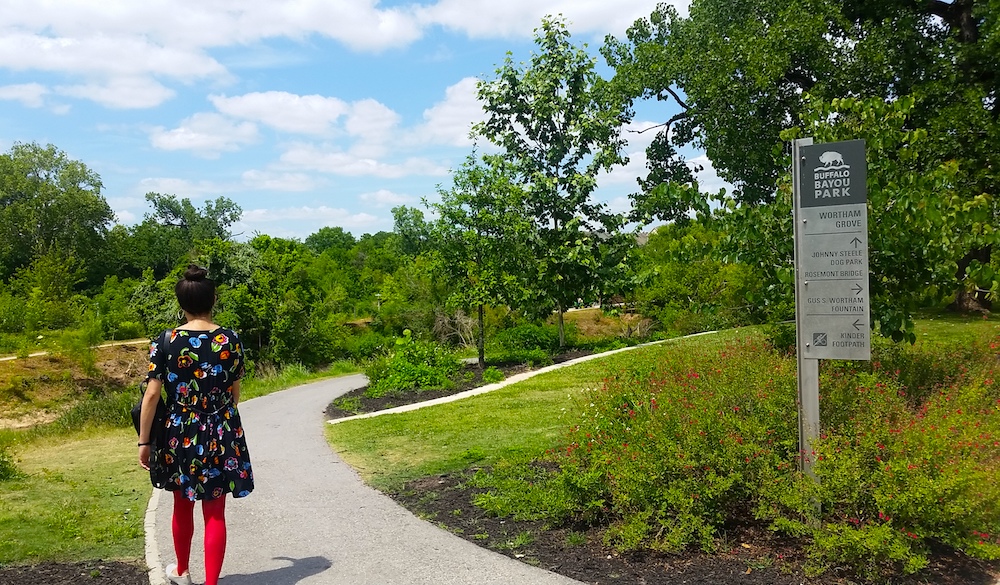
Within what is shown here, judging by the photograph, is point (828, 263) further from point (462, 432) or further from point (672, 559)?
point (462, 432)

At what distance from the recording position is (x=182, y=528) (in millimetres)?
Answer: 4562


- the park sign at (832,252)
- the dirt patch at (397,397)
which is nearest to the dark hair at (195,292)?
the park sign at (832,252)

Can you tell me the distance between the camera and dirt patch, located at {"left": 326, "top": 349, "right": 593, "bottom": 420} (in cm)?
1325

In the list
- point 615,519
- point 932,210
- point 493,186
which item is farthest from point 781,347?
point 493,186

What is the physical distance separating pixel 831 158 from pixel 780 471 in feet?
7.25

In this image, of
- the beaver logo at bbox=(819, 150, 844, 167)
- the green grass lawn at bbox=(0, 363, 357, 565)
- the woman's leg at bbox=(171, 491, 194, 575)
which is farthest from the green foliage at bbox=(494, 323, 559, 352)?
the woman's leg at bbox=(171, 491, 194, 575)

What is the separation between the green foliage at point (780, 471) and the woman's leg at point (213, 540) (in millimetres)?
2284

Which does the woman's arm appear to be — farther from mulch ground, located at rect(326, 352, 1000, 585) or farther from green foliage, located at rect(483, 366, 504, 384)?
green foliage, located at rect(483, 366, 504, 384)

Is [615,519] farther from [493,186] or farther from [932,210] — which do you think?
[493,186]

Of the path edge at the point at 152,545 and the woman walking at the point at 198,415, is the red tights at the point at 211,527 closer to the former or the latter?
the woman walking at the point at 198,415

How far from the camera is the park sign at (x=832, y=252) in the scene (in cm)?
499

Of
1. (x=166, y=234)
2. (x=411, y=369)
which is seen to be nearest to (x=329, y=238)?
(x=166, y=234)

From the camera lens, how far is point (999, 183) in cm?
1278

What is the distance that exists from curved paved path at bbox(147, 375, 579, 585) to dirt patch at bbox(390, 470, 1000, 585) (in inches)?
7.6
